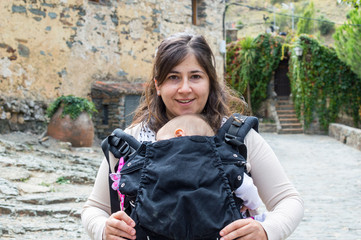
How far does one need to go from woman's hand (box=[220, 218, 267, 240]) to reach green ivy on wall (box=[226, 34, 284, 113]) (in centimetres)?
1813

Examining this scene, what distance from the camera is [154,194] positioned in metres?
1.30

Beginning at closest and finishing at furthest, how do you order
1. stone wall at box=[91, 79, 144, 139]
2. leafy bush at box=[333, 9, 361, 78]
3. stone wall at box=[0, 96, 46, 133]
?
1. stone wall at box=[0, 96, 46, 133]
2. stone wall at box=[91, 79, 144, 139]
3. leafy bush at box=[333, 9, 361, 78]

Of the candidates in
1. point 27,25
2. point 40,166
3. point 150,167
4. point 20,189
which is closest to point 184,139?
point 150,167

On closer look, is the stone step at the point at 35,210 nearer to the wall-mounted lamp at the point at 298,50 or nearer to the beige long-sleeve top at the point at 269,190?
the beige long-sleeve top at the point at 269,190

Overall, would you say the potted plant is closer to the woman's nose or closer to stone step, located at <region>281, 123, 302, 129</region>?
the woman's nose

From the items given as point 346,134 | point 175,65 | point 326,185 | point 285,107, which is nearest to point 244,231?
point 175,65

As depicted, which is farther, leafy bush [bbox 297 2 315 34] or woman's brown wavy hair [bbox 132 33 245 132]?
leafy bush [bbox 297 2 315 34]

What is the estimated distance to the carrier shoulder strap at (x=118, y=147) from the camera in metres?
1.50

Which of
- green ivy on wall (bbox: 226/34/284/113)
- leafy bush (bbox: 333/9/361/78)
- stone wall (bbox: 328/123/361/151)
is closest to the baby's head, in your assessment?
stone wall (bbox: 328/123/361/151)

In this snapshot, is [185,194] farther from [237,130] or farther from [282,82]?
[282,82]

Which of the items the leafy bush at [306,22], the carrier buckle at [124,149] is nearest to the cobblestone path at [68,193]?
the carrier buckle at [124,149]

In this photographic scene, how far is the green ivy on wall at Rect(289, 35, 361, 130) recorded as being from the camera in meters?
17.7

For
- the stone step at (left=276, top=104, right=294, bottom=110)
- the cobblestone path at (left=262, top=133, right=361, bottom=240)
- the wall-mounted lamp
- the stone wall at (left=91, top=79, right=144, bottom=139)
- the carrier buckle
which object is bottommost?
the stone step at (left=276, top=104, right=294, bottom=110)

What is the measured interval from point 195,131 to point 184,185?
0.27 meters
